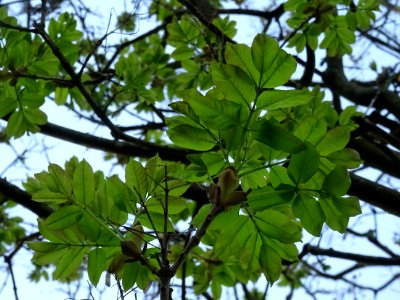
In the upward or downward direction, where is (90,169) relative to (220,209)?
upward

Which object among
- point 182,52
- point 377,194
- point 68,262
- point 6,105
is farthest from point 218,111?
point 182,52

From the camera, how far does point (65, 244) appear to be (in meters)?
1.20

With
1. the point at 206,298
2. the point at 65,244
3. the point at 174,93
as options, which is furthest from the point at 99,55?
the point at 65,244

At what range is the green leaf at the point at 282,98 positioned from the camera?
107 cm

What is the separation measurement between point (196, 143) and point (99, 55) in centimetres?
269

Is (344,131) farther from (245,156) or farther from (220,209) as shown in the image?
(220,209)

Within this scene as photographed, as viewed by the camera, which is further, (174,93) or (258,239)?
(174,93)

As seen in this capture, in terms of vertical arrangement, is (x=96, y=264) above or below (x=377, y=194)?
below

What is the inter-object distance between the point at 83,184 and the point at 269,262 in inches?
18.7

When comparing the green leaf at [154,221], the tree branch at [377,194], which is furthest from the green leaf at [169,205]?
the tree branch at [377,194]

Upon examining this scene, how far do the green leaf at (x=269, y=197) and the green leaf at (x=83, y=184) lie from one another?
0.38 meters

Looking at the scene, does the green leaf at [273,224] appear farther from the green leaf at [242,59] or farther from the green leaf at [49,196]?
the green leaf at [49,196]

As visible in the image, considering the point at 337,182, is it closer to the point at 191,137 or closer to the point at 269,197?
the point at 269,197

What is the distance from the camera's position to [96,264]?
46.0 inches
